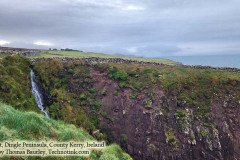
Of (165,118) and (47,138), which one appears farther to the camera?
(165,118)

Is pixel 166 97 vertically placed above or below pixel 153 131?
above

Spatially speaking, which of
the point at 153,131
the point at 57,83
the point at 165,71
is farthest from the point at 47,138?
the point at 165,71

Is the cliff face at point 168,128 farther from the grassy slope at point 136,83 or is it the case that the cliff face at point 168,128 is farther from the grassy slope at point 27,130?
the grassy slope at point 27,130

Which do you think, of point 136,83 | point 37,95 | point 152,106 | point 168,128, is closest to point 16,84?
point 37,95

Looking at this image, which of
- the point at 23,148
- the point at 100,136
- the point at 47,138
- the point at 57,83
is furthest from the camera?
the point at 57,83

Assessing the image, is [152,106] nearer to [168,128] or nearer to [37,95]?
[168,128]

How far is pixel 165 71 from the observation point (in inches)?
2376

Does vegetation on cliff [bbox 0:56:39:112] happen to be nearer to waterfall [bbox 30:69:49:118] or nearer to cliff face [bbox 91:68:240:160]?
waterfall [bbox 30:69:49:118]

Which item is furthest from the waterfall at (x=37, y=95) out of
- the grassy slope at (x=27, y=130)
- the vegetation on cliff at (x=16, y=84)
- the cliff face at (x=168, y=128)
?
the grassy slope at (x=27, y=130)

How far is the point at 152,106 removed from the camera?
2046 inches

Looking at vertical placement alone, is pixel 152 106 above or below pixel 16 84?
below

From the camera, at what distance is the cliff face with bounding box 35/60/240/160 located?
158 feet

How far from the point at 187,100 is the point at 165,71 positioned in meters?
8.73

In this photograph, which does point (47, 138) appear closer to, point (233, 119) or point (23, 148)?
point (23, 148)
